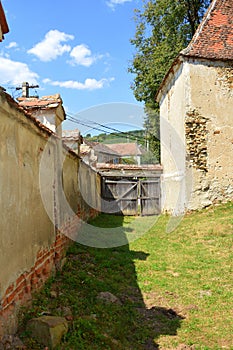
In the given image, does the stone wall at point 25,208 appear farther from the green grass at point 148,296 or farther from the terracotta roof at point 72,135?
the terracotta roof at point 72,135

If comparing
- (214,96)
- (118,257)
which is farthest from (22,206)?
(214,96)

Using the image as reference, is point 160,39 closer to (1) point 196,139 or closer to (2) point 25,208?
(1) point 196,139

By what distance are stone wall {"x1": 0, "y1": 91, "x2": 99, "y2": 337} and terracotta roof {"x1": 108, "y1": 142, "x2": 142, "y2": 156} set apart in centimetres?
4025

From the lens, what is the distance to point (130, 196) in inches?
593

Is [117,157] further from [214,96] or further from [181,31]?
[214,96]

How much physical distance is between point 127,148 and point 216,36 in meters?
35.7

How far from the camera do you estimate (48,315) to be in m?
3.23

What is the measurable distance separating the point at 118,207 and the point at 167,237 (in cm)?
637

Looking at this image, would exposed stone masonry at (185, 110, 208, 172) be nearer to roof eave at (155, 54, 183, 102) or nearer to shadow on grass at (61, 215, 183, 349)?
roof eave at (155, 54, 183, 102)

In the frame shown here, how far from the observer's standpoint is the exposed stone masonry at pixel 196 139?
425 inches

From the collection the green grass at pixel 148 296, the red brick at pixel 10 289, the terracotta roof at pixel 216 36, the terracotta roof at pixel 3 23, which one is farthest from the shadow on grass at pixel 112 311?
the terracotta roof at pixel 216 36

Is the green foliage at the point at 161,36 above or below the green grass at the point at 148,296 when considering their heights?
above

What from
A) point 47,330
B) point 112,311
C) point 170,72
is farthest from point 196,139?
point 47,330

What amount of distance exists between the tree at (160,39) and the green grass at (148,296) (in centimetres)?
1272
